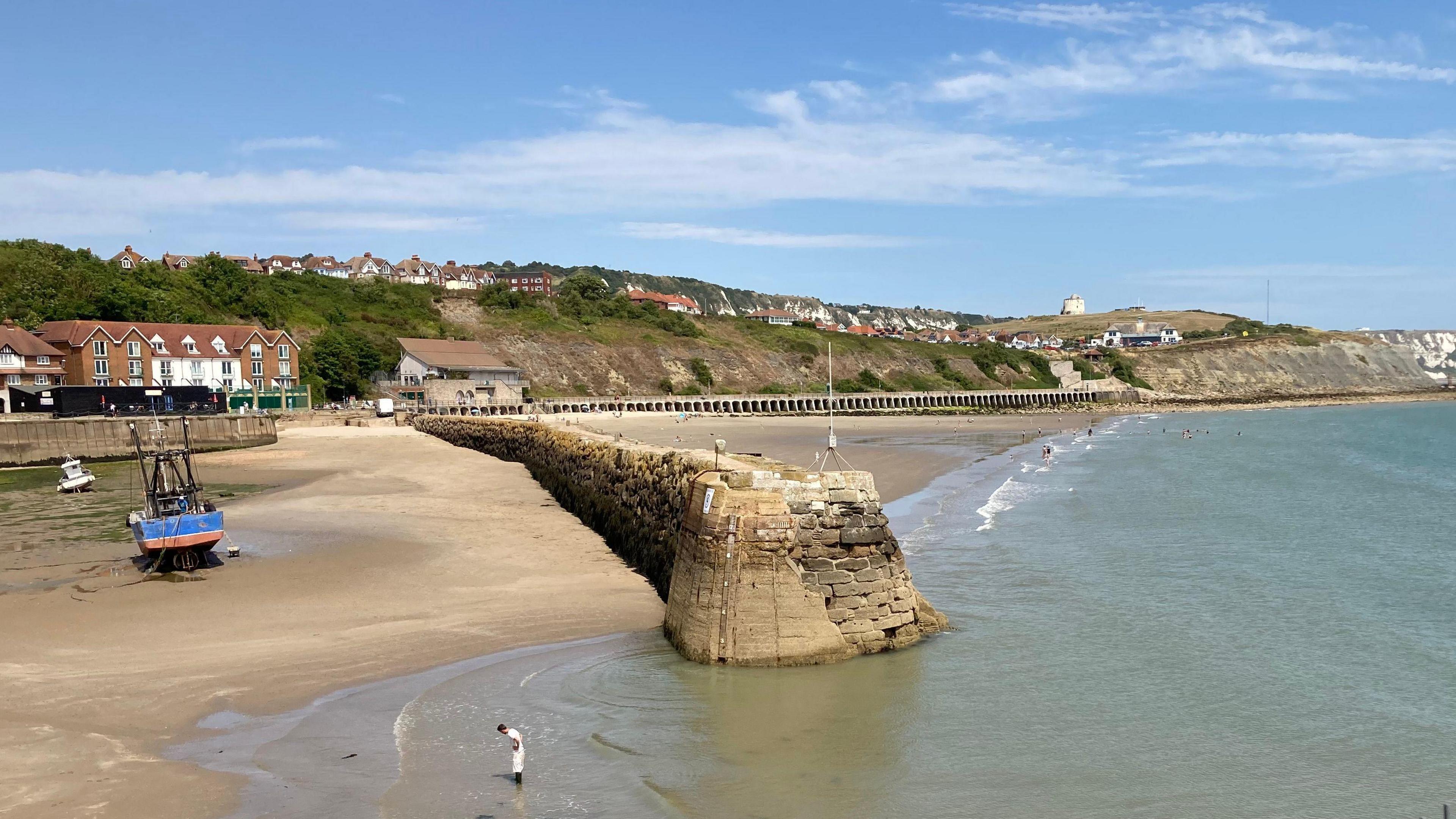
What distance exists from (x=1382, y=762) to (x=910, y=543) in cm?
1426

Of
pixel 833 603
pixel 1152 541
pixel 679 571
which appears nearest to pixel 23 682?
pixel 679 571

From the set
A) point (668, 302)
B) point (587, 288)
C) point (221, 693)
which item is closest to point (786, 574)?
point (221, 693)

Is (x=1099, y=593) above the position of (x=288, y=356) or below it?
below

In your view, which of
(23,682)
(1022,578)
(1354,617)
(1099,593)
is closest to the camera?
(23,682)

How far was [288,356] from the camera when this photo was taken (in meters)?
86.9

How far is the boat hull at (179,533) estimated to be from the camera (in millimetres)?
20766

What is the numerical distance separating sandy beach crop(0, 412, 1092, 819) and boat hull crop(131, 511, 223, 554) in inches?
25.0

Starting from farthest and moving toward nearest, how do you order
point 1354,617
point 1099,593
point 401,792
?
point 1099,593
point 1354,617
point 401,792

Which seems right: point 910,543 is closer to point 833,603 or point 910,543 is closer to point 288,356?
point 833,603

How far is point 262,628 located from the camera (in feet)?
54.2

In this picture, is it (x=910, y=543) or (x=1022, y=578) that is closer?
(x=1022, y=578)

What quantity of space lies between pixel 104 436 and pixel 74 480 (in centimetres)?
1953

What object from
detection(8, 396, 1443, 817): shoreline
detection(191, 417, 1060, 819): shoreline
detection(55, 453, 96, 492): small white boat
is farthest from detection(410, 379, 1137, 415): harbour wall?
detection(191, 417, 1060, 819): shoreline

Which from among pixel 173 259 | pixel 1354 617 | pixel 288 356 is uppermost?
pixel 173 259
